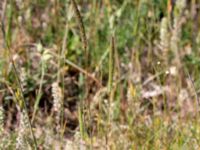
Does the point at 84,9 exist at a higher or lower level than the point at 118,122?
higher

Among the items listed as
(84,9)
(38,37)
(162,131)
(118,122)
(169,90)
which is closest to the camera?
(162,131)

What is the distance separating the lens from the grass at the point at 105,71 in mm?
2262

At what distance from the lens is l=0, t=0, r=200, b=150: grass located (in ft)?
7.42

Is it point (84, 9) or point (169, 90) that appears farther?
point (84, 9)

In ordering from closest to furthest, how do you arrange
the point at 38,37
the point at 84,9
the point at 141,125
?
the point at 141,125
the point at 38,37
the point at 84,9

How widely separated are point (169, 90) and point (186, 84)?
18 centimetres

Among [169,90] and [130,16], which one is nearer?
[169,90]

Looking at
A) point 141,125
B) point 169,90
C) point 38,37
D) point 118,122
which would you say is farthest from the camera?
point 38,37

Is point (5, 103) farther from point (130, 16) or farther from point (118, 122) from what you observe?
point (130, 16)

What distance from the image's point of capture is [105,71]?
2859mm

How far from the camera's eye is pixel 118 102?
2.52 meters

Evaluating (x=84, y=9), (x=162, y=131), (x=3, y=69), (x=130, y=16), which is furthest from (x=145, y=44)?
(x=162, y=131)

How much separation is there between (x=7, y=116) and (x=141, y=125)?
1.86ft

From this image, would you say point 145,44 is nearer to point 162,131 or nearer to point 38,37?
point 38,37
